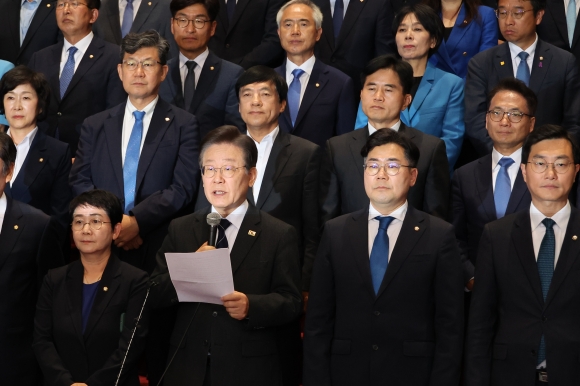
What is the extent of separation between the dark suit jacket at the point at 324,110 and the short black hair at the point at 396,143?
4.53 feet

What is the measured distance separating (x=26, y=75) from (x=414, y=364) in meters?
2.87

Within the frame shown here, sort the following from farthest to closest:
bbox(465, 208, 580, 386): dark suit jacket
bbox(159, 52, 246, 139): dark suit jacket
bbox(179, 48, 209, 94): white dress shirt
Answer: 1. bbox(179, 48, 209, 94): white dress shirt
2. bbox(159, 52, 246, 139): dark suit jacket
3. bbox(465, 208, 580, 386): dark suit jacket

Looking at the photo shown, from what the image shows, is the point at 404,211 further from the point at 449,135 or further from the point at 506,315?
the point at 449,135

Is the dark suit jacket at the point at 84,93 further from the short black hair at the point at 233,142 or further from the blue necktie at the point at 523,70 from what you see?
the blue necktie at the point at 523,70

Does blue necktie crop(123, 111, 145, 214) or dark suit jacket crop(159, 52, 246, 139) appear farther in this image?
dark suit jacket crop(159, 52, 246, 139)

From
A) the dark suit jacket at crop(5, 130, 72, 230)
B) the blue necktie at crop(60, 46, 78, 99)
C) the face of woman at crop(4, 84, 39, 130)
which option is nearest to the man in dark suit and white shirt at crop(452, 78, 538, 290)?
the dark suit jacket at crop(5, 130, 72, 230)

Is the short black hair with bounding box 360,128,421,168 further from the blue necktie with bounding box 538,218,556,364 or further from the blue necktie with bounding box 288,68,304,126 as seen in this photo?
the blue necktie with bounding box 288,68,304,126

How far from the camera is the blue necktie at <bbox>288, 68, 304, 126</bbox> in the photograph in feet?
17.9

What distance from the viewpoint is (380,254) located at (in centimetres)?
378

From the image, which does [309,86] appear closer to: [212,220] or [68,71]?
[68,71]

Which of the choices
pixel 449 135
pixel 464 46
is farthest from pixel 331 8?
pixel 449 135

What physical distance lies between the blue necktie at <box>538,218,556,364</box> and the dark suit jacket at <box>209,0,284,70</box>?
2.91 m

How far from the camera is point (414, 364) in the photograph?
3.65 m

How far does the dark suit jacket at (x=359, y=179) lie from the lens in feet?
14.4
